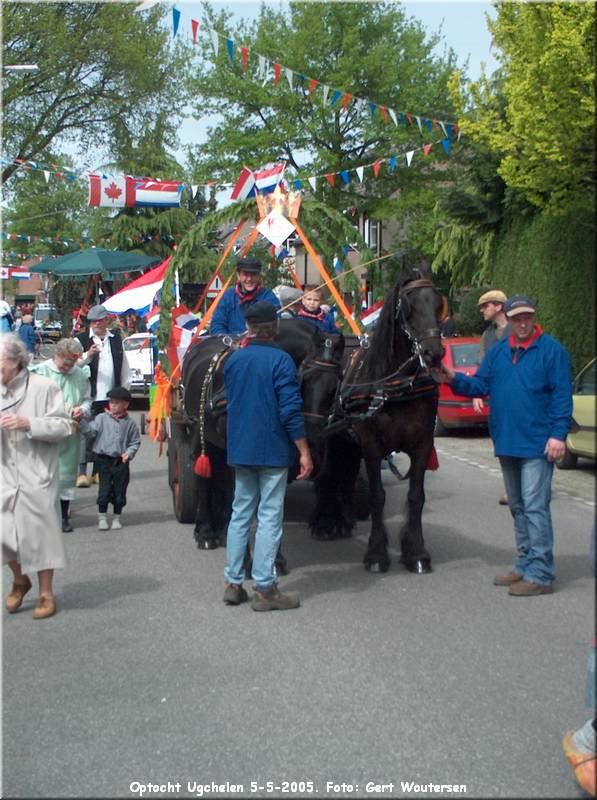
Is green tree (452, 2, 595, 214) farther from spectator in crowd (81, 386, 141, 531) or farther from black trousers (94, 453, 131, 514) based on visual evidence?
black trousers (94, 453, 131, 514)

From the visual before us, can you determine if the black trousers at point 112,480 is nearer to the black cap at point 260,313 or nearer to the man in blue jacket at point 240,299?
the man in blue jacket at point 240,299

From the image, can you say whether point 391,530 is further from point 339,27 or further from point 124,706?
point 339,27

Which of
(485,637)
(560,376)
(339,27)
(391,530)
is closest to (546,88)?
(391,530)

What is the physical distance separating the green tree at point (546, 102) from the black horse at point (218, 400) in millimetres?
8307

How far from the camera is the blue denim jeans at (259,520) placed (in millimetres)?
6543

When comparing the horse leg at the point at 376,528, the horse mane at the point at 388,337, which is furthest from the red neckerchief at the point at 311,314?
the horse leg at the point at 376,528

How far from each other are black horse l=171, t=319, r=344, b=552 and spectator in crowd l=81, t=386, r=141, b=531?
0.55 m

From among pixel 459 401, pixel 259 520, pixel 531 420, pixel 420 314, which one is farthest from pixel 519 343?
pixel 459 401

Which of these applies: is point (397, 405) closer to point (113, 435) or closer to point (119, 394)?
point (113, 435)

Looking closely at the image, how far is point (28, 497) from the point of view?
20.8 ft

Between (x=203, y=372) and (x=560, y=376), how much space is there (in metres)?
2.89

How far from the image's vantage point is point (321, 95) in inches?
1398

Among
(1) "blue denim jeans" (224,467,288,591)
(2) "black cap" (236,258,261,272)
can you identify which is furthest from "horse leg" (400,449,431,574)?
(2) "black cap" (236,258,261,272)

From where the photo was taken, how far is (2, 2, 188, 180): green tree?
2620 cm
